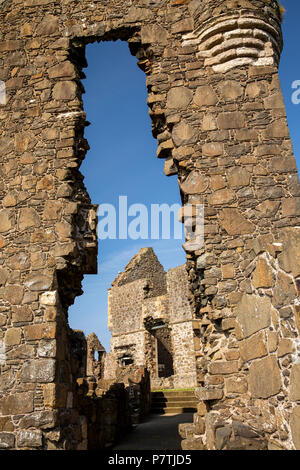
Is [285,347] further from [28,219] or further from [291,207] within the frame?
[28,219]

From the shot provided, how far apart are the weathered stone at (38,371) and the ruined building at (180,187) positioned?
0.02 meters

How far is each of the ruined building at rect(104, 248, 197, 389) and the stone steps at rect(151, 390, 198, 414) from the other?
11.9ft

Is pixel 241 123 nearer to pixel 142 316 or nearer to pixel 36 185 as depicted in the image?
pixel 36 185

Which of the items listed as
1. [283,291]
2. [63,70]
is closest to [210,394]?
[283,291]

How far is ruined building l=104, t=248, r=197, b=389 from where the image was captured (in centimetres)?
1880

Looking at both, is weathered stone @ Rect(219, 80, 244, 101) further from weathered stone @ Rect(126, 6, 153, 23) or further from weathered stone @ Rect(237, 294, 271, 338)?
weathered stone @ Rect(237, 294, 271, 338)

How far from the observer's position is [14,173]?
20.2 feet

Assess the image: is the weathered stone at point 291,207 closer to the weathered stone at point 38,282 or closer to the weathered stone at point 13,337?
the weathered stone at point 38,282

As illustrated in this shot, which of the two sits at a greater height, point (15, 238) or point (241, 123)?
point (241, 123)

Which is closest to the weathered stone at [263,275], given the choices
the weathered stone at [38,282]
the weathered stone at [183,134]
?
the weathered stone at [183,134]

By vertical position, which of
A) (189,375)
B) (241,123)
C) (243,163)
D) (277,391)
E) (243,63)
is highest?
(243,63)

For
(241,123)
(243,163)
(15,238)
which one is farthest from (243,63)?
(15,238)
